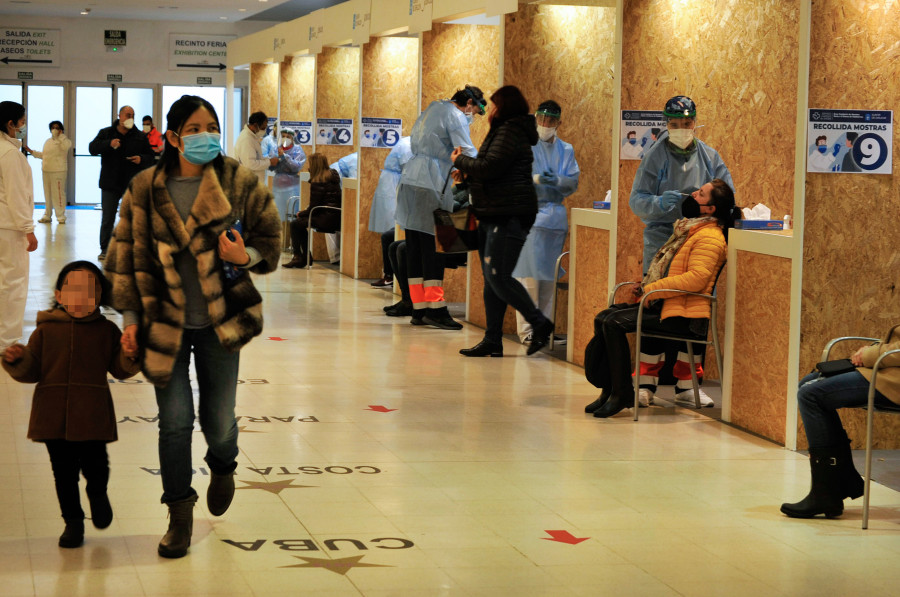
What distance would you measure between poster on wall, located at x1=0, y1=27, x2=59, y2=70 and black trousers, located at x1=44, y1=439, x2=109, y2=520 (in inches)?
903

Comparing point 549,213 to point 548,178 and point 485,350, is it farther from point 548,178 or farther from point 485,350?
point 485,350

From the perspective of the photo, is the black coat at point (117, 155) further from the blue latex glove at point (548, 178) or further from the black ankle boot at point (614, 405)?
the black ankle boot at point (614, 405)

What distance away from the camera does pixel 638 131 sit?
7320mm

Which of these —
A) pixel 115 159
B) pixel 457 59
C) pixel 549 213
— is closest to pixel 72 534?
pixel 549 213

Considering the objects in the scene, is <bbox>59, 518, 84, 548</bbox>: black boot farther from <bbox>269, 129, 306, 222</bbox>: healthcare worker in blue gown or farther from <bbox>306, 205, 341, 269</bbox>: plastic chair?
<bbox>269, 129, 306, 222</bbox>: healthcare worker in blue gown

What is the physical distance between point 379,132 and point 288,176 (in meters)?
3.62

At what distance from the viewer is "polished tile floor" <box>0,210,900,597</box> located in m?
3.57

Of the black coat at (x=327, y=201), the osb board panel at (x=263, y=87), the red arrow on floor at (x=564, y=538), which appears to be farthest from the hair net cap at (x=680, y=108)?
the osb board panel at (x=263, y=87)

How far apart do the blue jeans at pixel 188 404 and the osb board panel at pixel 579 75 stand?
5386 millimetres

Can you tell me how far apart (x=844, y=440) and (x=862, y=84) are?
1.76m

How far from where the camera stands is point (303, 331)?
884 cm

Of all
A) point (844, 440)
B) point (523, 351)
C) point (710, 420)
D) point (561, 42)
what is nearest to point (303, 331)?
point (523, 351)

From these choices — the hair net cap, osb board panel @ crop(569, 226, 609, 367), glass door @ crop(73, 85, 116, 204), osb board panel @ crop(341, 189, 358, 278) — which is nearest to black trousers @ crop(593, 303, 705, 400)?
the hair net cap

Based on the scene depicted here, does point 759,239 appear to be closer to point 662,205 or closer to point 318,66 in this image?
point 662,205
